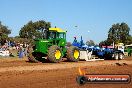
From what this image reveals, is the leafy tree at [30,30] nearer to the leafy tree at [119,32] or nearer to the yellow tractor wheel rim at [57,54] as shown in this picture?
the leafy tree at [119,32]

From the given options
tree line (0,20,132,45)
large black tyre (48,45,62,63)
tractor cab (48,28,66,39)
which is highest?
tree line (0,20,132,45)

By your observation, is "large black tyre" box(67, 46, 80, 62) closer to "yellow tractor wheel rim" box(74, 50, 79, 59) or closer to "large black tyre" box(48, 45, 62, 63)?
"yellow tractor wheel rim" box(74, 50, 79, 59)

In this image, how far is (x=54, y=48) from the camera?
2286 centimetres

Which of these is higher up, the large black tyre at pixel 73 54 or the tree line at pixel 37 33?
the tree line at pixel 37 33

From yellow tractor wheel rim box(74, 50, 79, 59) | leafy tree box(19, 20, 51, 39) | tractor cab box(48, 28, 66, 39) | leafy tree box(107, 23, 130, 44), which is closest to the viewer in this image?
tractor cab box(48, 28, 66, 39)

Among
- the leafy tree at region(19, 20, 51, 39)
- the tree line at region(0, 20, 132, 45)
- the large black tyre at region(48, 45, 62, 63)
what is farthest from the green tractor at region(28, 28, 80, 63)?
the leafy tree at region(19, 20, 51, 39)

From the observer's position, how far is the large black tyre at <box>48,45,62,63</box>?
22.7 metres

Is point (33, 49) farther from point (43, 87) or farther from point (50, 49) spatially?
point (43, 87)

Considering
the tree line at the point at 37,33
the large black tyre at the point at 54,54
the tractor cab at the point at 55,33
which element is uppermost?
the tree line at the point at 37,33

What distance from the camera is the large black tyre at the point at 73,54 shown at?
2441cm

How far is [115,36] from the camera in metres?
109

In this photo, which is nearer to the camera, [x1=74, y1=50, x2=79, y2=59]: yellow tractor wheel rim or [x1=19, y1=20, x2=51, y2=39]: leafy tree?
[x1=74, y1=50, x2=79, y2=59]: yellow tractor wheel rim

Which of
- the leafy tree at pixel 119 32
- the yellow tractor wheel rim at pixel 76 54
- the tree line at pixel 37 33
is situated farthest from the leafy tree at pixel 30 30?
the yellow tractor wheel rim at pixel 76 54

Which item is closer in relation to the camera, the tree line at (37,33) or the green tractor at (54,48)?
the green tractor at (54,48)
